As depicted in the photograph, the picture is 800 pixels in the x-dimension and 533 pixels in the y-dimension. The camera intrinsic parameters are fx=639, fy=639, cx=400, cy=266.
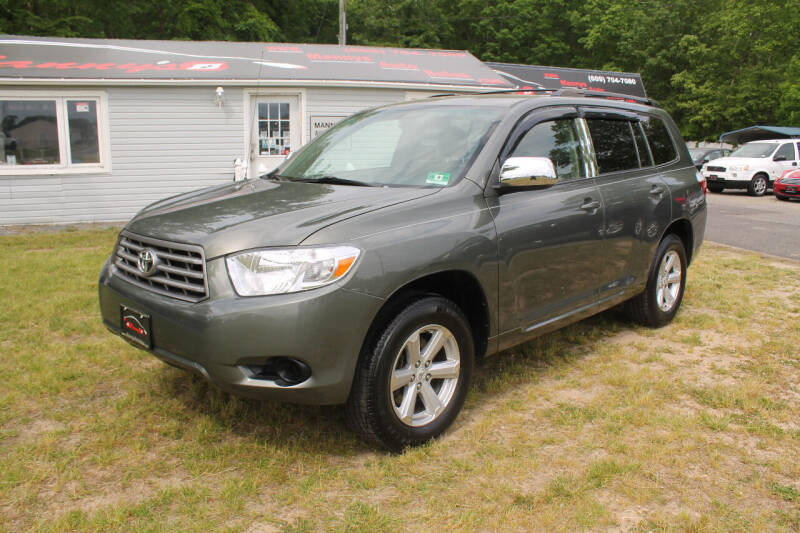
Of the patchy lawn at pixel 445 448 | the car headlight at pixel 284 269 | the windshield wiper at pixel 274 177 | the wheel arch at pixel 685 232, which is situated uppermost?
the windshield wiper at pixel 274 177

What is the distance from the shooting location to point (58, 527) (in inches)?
101

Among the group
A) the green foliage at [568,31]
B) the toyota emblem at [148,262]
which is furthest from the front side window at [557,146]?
the green foliage at [568,31]

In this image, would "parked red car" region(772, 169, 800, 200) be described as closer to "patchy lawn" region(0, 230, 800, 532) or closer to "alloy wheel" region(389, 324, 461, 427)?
"patchy lawn" region(0, 230, 800, 532)

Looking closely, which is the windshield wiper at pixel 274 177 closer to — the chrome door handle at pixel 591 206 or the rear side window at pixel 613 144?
the chrome door handle at pixel 591 206

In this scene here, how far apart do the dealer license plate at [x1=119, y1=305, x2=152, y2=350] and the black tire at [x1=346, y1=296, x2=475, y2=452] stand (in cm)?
103

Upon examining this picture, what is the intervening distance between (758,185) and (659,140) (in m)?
18.3

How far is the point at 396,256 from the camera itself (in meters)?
3.01

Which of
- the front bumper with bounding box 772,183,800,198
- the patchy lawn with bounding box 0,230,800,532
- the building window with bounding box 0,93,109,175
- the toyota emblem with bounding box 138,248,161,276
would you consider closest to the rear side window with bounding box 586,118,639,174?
the patchy lawn with bounding box 0,230,800,532

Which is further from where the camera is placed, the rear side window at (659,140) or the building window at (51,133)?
the building window at (51,133)

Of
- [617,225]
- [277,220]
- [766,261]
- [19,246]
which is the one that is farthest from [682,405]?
[19,246]

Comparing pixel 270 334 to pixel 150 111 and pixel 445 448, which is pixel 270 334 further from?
pixel 150 111

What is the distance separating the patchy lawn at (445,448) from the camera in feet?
8.87

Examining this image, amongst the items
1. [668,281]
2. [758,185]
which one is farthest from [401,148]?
[758,185]

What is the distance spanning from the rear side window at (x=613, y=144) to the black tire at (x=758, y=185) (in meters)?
18.5
